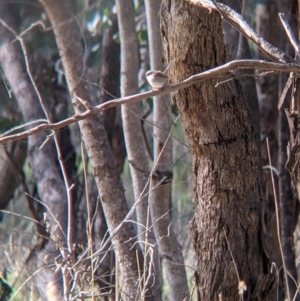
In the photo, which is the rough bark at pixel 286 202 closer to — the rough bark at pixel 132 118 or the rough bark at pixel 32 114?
the rough bark at pixel 132 118

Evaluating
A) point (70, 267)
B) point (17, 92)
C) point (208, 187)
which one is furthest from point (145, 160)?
point (17, 92)

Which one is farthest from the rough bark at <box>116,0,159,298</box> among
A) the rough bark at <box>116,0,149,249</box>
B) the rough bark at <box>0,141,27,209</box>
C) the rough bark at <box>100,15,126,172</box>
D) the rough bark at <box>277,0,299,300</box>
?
the rough bark at <box>0,141,27,209</box>

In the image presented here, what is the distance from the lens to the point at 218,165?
1872mm

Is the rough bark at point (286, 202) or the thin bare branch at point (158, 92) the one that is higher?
the thin bare branch at point (158, 92)

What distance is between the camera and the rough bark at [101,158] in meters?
2.54

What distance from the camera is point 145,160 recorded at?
2.87 metres

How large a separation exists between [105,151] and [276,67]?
55.7 inches

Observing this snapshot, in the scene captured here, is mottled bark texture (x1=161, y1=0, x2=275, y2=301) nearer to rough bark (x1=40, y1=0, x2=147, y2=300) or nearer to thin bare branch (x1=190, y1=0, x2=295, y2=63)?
thin bare branch (x1=190, y1=0, x2=295, y2=63)

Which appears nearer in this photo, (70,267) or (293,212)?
(70,267)

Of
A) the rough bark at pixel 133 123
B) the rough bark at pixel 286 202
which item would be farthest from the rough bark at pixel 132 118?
the rough bark at pixel 286 202

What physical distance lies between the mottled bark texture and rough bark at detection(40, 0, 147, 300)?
0.54m

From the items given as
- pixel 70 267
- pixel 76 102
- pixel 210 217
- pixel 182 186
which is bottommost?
pixel 182 186

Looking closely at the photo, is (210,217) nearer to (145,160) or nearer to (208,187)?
(208,187)

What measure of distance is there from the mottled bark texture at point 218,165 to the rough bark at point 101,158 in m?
0.54
